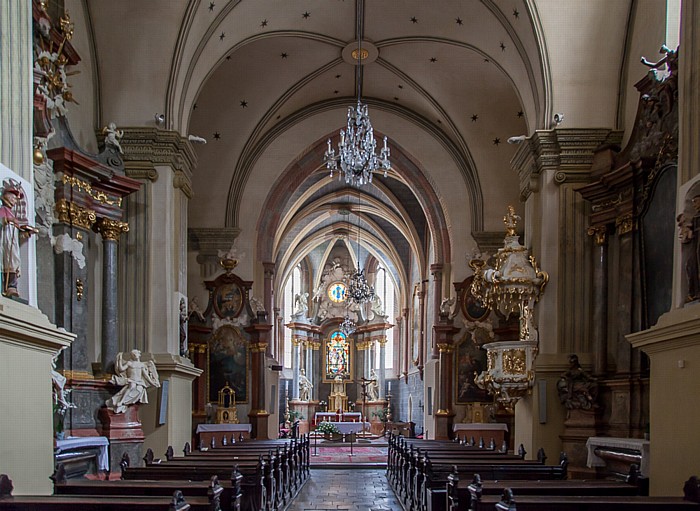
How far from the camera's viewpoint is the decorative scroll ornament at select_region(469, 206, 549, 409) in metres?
12.4

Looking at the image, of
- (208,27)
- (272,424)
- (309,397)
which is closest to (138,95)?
(208,27)

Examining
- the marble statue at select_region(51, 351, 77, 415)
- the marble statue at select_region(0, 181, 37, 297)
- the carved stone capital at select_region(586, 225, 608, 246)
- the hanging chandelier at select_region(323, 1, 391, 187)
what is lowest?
the marble statue at select_region(51, 351, 77, 415)

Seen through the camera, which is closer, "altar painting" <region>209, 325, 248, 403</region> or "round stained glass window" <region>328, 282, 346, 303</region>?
"altar painting" <region>209, 325, 248, 403</region>

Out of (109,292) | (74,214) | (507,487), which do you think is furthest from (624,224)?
(74,214)

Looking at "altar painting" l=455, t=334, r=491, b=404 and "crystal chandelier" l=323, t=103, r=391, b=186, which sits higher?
"crystal chandelier" l=323, t=103, r=391, b=186

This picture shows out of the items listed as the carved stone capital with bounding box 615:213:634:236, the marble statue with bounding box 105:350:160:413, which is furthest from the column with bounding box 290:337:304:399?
the carved stone capital with bounding box 615:213:634:236

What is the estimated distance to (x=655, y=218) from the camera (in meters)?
10.6

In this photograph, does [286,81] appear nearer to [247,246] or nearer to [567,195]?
[247,246]

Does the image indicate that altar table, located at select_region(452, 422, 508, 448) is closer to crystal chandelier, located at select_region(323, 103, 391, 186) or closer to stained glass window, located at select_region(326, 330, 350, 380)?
crystal chandelier, located at select_region(323, 103, 391, 186)

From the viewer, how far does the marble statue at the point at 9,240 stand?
6098mm

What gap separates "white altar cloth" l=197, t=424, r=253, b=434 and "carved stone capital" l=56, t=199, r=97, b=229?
7.25m

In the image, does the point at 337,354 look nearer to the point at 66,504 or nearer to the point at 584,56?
the point at 584,56

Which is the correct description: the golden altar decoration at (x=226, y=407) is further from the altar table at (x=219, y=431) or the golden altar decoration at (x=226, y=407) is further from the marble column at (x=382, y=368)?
the marble column at (x=382, y=368)

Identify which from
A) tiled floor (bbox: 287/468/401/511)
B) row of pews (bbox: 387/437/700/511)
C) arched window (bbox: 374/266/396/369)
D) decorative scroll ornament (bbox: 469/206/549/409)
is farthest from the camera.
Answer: arched window (bbox: 374/266/396/369)
